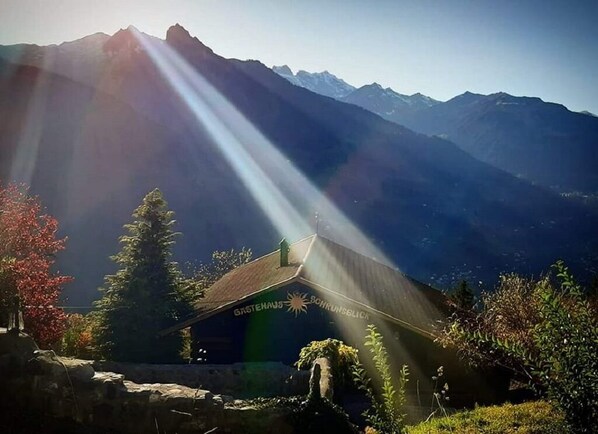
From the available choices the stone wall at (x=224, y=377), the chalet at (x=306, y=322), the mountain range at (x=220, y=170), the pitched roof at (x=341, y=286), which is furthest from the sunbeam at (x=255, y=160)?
the stone wall at (x=224, y=377)

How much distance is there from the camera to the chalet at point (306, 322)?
668 inches

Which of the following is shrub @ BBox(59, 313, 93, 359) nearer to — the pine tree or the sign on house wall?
the pine tree

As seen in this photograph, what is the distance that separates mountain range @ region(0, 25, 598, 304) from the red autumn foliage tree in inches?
1910

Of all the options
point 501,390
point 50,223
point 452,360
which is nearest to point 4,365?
point 50,223

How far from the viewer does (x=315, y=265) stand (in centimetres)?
1952

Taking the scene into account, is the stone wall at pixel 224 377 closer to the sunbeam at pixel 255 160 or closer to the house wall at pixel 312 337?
the house wall at pixel 312 337

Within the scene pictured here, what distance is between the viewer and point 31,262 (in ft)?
47.9

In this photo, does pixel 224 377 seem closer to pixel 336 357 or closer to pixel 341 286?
pixel 336 357

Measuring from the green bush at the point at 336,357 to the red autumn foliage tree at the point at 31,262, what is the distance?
7765 millimetres

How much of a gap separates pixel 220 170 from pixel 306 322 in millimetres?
92458

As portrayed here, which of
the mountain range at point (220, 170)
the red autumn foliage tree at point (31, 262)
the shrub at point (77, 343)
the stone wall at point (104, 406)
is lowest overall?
the shrub at point (77, 343)

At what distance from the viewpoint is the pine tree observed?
A: 667 inches

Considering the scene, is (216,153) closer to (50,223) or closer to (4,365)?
(50,223)

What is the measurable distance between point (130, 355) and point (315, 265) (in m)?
7.79
